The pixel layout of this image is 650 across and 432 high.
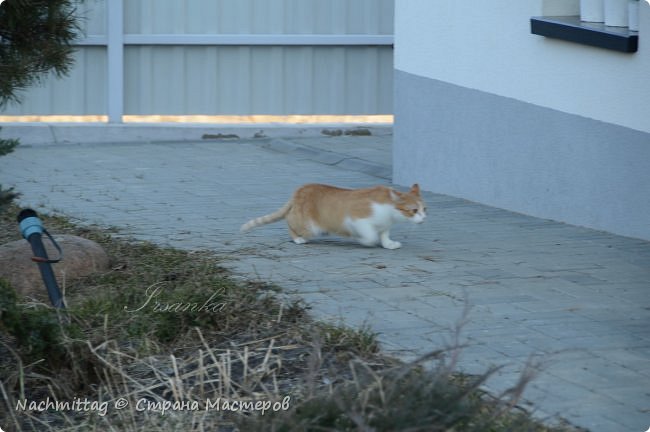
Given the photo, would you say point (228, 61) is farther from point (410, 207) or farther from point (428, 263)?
point (428, 263)

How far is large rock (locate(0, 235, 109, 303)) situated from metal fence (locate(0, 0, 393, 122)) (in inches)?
262

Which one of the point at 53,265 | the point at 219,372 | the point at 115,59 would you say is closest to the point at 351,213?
the point at 53,265

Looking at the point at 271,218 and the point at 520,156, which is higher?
the point at 520,156

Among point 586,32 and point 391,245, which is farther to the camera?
point 586,32

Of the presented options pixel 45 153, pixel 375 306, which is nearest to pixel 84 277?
pixel 375 306

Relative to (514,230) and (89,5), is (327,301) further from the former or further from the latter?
(89,5)

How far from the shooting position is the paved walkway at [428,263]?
4918 millimetres

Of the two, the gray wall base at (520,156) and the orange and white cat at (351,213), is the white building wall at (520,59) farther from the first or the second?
the orange and white cat at (351,213)

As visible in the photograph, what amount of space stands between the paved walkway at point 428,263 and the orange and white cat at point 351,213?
0.46ft

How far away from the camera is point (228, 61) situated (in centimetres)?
1351

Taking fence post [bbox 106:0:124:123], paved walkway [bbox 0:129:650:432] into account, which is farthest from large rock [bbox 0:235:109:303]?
fence post [bbox 106:0:124:123]

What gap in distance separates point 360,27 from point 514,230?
6.18 metres

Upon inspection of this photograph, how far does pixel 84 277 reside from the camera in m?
6.51

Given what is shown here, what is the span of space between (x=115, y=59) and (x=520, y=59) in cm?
618
